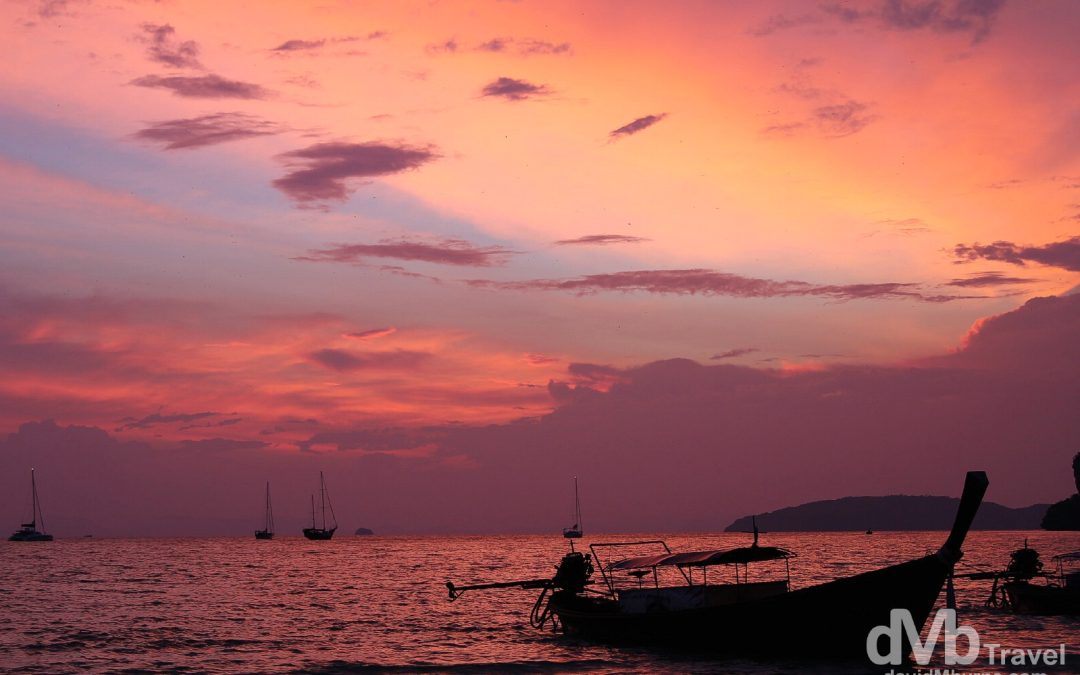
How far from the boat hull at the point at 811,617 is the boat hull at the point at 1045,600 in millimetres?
23527

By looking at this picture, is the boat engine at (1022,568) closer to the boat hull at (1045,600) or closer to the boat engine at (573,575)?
the boat hull at (1045,600)

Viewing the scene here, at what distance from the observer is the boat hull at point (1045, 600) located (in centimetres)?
5862

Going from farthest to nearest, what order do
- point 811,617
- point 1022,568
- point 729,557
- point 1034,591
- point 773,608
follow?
point 1022,568 → point 1034,591 → point 729,557 → point 773,608 → point 811,617

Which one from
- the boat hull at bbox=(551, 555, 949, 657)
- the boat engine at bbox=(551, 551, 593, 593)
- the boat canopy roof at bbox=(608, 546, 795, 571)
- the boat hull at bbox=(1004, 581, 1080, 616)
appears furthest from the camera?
the boat hull at bbox=(1004, 581, 1080, 616)

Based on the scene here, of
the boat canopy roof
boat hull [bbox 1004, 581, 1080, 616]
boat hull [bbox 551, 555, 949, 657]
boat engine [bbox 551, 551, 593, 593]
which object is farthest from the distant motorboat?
boat engine [bbox 551, 551, 593, 593]

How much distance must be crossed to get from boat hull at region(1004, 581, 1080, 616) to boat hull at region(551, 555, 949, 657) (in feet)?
77.2

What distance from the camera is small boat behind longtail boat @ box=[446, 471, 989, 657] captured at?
125 ft

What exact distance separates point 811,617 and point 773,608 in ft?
5.18

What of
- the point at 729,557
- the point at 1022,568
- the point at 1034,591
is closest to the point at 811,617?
the point at 729,557

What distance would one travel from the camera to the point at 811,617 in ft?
132

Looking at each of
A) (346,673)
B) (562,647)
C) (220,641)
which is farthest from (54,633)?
(562,647)

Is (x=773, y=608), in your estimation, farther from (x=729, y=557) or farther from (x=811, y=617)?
(x=729, y=557)

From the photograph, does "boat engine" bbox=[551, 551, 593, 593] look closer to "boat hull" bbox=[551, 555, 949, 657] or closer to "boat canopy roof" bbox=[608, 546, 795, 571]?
"boat hull" bbox=[551, 555, 949, 657]

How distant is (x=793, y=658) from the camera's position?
40969 millimetres
